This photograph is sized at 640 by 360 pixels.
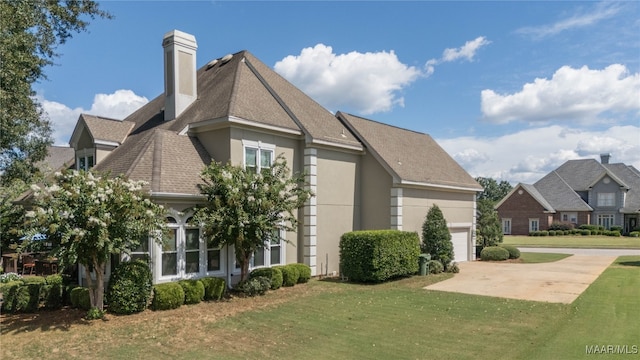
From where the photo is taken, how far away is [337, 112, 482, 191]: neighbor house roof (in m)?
20.4

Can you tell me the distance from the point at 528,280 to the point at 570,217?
44536 millimetres

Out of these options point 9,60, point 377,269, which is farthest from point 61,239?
point 377,269

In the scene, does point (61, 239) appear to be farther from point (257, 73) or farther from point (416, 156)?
point (416, 156)

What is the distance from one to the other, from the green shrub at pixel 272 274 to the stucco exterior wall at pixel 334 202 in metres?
3.00

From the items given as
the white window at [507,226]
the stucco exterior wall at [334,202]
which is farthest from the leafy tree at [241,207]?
the white window at [507,226]

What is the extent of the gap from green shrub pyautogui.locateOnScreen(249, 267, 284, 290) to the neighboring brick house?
155ft

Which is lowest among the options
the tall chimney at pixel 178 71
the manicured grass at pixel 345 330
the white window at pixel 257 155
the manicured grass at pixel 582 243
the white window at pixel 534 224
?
the manicured grass at pixel 582 243

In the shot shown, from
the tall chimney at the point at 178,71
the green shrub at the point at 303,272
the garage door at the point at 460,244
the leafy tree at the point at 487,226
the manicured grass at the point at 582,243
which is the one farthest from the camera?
the manicured grass at the point at 582,243

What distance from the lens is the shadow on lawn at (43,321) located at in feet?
34.3

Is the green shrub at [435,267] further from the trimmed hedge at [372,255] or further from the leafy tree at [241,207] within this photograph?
the leafy tree at [241,207]

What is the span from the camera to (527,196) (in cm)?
5434

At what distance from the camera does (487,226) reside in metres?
27.7

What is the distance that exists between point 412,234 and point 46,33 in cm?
1842

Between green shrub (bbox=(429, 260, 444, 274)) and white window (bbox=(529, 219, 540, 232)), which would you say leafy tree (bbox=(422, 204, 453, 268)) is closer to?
green shrub (bbox=(429, 260, 444, 274))
